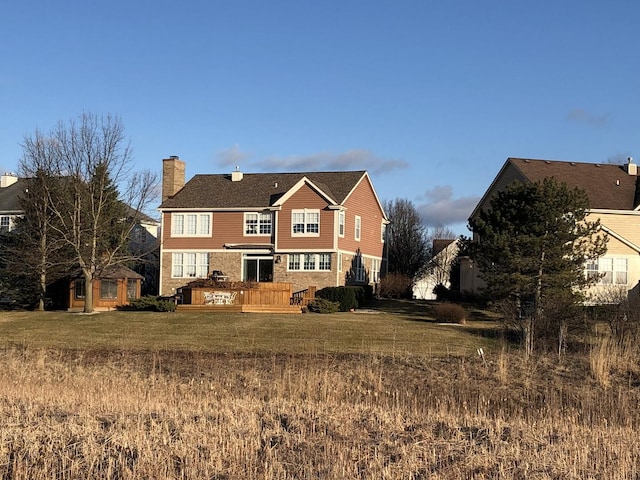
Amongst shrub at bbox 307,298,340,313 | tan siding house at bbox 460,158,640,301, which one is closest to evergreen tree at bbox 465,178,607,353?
tan siding house at bbox 460,158,640,301

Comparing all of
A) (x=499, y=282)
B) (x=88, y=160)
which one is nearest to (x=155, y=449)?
(x=499, y=282)

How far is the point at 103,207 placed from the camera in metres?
36.3

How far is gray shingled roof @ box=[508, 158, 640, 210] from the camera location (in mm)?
37594

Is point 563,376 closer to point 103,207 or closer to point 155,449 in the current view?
point 155,449

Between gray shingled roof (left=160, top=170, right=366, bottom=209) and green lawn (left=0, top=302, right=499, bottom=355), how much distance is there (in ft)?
37.3

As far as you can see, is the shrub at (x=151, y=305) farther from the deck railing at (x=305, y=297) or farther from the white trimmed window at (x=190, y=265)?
the deck railing at (x=305, y=297)

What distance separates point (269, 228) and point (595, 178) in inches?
715

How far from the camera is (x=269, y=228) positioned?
140 feet

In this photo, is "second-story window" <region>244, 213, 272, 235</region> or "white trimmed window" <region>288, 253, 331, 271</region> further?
"second-story window" <region>244, 213, 272, 235</region>

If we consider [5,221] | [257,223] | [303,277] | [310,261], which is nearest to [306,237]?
[310,261]

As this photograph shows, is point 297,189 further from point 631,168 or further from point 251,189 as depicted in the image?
point 631,168

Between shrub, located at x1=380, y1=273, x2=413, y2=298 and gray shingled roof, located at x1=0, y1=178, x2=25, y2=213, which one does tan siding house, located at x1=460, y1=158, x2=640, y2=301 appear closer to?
shrub, located at x1=380, y1=273, x2=413, y2=298

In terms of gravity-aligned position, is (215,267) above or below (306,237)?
below

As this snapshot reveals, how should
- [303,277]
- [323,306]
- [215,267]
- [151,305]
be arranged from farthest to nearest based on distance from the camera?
[215,267]
[303,277]
[151,305]
[323,306]
